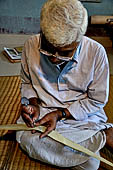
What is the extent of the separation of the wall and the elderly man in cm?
209

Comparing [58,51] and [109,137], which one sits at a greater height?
[58,51]

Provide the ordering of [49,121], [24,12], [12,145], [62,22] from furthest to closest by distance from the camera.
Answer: [24,12] → [12,145] → [49,121] → [62,22]

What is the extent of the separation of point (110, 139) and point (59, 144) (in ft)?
0.87

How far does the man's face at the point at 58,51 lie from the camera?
3.07 feet

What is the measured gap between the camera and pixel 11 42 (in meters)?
3.32

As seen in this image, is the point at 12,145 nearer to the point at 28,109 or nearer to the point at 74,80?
the point at 28,109

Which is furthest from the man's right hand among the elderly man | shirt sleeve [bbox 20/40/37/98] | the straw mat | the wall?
the wall

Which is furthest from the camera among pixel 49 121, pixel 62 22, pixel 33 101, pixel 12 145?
pixel 12 145

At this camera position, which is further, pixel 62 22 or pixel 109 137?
pixel 109 137

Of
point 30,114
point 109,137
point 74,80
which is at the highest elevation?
point 74,80

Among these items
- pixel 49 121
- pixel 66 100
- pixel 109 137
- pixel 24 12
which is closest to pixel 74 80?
pixel 66 100

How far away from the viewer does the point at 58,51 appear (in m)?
0.95

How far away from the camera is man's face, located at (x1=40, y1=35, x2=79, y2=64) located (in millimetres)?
935

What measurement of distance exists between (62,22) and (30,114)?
50 centimetres
